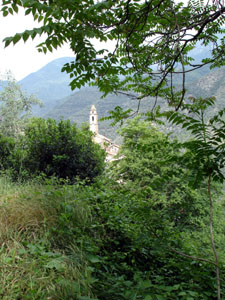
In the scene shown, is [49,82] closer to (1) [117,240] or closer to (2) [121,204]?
(2) [121,204]

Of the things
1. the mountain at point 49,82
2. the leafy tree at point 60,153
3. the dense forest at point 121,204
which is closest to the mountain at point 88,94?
the mountain at point 49,82

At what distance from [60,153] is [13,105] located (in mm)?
22730

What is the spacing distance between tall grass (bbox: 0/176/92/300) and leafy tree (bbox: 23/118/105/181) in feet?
11.4

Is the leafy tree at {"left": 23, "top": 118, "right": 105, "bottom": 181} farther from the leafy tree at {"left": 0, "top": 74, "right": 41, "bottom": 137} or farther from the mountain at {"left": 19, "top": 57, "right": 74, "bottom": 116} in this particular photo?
the mountain at {"left": 19, "top": 57, "right": 74, "bottom": 116}

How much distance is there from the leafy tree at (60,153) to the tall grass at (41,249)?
3488 millimetres

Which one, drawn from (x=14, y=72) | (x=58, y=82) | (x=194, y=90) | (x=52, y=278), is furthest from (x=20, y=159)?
(x=58, y=82)

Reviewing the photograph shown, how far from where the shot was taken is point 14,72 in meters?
29.0

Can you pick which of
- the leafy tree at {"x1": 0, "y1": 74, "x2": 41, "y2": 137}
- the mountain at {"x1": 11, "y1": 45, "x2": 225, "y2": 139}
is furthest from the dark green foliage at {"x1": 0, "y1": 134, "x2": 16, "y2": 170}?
the leafy tree at {"x1": 0, "y1": 74, "x2": 41, "y2": 137}

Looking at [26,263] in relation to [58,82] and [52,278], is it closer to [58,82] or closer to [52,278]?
[52,278]

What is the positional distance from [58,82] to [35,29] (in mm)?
142523

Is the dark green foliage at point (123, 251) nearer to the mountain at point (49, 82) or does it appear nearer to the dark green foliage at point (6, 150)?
the dark green foliage at point (6, 150)

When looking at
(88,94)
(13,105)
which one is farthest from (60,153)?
(88,94)

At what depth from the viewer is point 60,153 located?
23.4 feet

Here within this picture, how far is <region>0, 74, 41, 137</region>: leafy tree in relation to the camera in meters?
25.5
